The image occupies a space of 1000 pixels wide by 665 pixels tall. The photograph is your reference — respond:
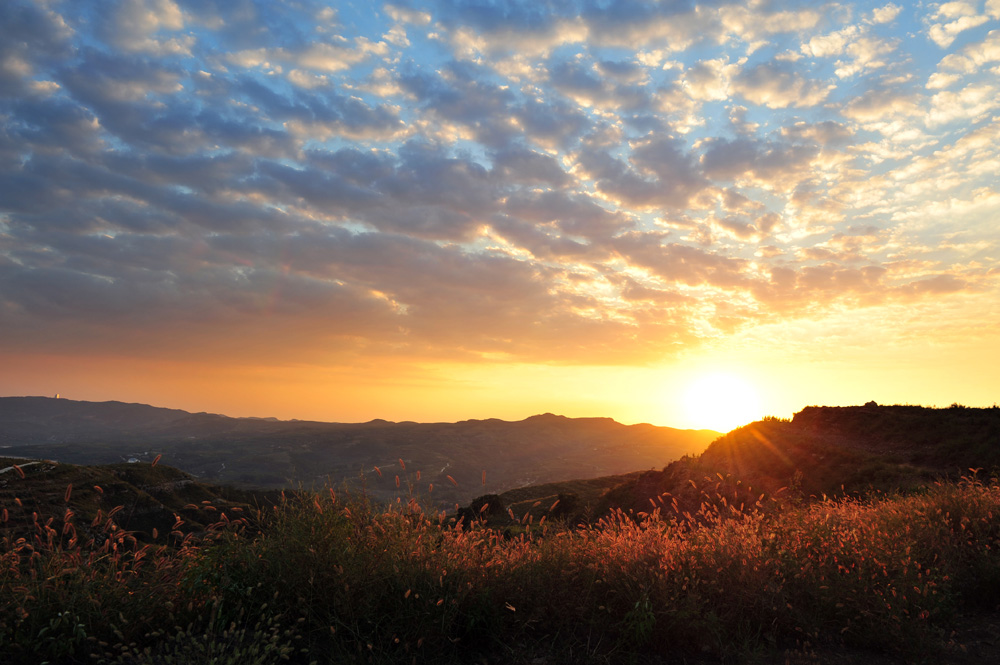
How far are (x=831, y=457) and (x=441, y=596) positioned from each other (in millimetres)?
19922

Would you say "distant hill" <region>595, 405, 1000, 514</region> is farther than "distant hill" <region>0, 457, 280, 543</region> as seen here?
No

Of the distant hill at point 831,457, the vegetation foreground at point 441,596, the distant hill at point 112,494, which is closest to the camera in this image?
the vegetation foreground at point 441,596

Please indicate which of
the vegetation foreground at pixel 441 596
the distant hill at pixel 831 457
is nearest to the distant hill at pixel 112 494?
the vegetation foreground at pixel 441 596

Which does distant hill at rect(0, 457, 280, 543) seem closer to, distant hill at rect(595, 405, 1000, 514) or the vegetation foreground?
the vegetation foreground

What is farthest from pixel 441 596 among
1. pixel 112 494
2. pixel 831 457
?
pixel 112 494

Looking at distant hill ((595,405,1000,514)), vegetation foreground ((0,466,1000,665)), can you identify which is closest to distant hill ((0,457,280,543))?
vegetation foreground ((0,466,1000,665))

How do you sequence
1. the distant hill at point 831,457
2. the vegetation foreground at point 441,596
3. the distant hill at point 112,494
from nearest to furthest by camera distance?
1. the vegetation foreground at point 441,596
2. the distant hill at point 831,457
3. the distant hill at point 112,494

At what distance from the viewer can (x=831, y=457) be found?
19.5 meters

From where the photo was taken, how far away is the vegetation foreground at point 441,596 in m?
4.56

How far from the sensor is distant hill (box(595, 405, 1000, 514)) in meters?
16.9

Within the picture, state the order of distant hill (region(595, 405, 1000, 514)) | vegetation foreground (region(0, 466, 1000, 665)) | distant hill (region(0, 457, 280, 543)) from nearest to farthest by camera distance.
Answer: vegetation foreground (region(0, 466, 1000, 665)) < distant hill (region(595, 405, 1000, 514)) < distant hill (region(0, 457, 280, 543))

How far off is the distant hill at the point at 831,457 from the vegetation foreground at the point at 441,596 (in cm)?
828

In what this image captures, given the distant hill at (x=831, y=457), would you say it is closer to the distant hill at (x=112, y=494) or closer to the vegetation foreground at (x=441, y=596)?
the vegetation foreground at (x=441, y=596)

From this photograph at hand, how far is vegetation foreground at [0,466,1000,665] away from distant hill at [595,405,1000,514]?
326 inches
